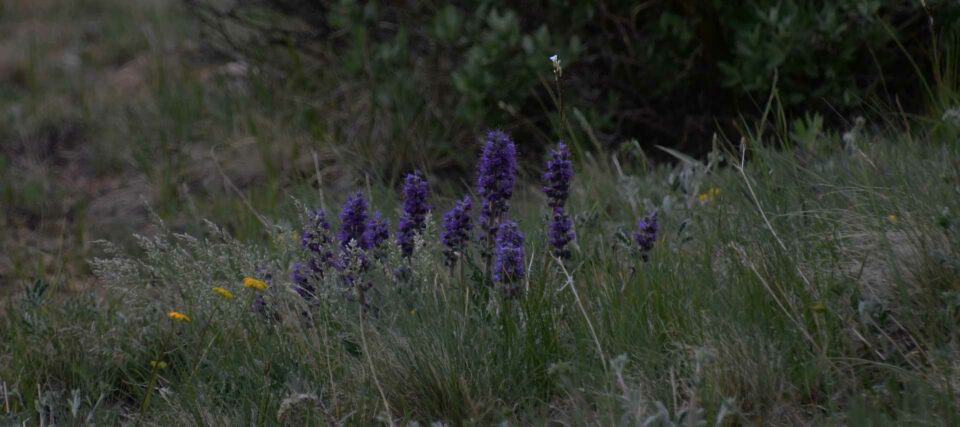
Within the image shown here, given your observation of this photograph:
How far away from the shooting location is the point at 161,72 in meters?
6.45

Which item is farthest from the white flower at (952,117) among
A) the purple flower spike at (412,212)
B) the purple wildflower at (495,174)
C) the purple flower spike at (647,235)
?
the purple flower spike at (412,212)

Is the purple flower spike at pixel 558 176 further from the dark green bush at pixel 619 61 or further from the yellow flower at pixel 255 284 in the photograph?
the dark green bush at pixel 619 61

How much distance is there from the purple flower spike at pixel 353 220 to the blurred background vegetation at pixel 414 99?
118 cm

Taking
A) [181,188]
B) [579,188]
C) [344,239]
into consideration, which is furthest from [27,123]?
[344,239]

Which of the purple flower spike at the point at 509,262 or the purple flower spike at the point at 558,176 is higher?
the purple flower spike at the point at 558,176

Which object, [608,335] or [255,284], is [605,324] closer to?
[608,335]

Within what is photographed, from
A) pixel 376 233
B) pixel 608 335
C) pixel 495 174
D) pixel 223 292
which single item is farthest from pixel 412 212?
pixel 608 335

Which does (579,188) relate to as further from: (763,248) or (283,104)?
(283,104)

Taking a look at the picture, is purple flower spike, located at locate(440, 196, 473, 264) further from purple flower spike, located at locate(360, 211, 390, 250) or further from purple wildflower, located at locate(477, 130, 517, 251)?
purple flower spike, located at locate(360, 211, 390, 250)

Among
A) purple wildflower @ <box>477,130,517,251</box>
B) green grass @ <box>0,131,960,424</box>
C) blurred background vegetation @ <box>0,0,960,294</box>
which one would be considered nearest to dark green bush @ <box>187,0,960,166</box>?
blurred background vegetation @ <box>0,0,960,294</box>

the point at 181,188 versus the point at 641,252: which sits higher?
the point at 641,252

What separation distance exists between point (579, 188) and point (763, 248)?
1.42 metres

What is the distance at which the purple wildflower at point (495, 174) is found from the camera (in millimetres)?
2617

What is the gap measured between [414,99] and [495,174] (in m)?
2.69
